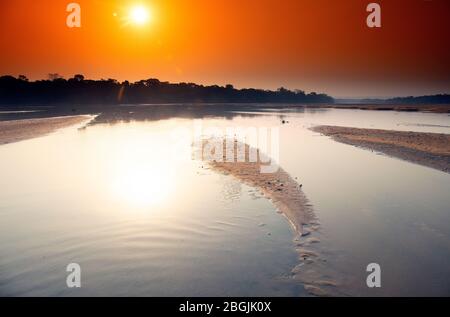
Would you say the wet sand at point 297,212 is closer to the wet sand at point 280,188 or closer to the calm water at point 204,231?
the wet sand at point 280,188

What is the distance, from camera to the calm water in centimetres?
658

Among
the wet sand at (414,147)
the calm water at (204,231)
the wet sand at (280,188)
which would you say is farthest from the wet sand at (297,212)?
the wet sand at (414,147)

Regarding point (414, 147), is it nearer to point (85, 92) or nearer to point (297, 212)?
point (297, 212)

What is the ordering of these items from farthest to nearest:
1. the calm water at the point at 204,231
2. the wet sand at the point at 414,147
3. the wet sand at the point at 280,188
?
the wet sand at the point at 414,147, the wet sand at the point at 280,188, the calm water at the point at 204,231

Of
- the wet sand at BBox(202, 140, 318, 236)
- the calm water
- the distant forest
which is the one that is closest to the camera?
the calm water

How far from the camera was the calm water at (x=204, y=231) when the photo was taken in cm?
658

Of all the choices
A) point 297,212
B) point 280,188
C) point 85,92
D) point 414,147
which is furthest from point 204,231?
point 85,92

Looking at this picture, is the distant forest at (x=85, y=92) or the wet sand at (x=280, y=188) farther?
the distant forest at (x=85, y=92)

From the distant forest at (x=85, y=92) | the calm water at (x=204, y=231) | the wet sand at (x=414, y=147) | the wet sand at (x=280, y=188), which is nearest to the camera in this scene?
the calm water at (x=204, y=231)

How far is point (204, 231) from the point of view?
29.9ft

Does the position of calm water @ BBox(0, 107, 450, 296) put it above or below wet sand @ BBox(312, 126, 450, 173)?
below

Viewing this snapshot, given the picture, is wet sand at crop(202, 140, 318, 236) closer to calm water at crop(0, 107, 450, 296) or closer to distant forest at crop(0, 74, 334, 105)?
calm water at crop(0, 107, 450, 296)

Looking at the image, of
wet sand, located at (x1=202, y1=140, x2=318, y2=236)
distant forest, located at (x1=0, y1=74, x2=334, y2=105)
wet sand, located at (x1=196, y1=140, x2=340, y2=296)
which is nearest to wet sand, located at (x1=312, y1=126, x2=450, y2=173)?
wet sand, located at (x1=202, y1=140, x2=318, y2=236)

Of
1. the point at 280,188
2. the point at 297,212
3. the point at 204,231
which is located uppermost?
the point at 280,188
